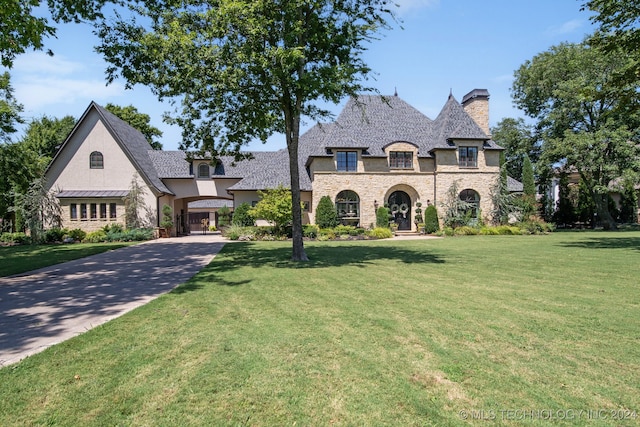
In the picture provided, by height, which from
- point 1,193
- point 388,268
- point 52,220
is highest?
point 1,193

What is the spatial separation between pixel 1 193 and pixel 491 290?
32079 mm

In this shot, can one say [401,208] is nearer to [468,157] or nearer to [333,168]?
[468,157]

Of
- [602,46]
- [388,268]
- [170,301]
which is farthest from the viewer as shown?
[602,46]

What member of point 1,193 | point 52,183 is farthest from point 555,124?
point 1,193

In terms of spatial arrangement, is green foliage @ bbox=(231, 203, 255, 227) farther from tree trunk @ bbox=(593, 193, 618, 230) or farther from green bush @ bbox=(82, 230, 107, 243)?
tree trunk @ bbox=(593, 193, 618, 230)

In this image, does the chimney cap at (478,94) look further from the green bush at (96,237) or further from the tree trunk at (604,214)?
the green bush at (96,237)

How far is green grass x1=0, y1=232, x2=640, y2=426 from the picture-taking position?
10.9 ft

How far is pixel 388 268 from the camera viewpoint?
1166 centimetres

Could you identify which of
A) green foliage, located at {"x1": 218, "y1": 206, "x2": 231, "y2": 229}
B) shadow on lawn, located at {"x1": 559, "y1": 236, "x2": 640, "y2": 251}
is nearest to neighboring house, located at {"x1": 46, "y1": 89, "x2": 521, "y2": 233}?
green foliage, located at {"x1": 218, "y1": 206, "x2": 231, "y2": 229}

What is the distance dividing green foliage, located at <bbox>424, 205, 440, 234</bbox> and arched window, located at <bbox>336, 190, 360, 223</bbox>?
5266 millimetres

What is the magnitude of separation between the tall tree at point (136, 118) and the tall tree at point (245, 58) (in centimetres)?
3778

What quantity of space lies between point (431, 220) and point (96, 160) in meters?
25.6

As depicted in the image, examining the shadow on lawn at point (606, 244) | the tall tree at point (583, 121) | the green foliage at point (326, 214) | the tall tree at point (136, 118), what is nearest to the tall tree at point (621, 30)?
the shadow on lawn at point (606, 244)

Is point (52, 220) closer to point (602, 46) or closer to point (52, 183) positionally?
point (52, 183)
